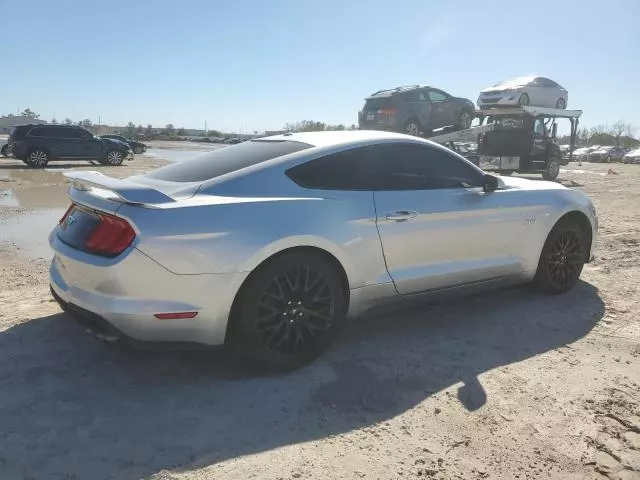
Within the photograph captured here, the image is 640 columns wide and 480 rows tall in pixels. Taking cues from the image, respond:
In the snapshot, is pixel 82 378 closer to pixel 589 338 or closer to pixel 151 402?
pixel 151 402

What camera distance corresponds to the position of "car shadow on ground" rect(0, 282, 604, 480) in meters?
2.57

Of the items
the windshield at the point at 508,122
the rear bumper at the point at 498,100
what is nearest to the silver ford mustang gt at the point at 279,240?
the rear bumper at the point at 498,100

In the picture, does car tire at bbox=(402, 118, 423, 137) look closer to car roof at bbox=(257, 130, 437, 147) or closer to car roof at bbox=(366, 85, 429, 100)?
car roof at bbox=(366, 85, 429, 100)

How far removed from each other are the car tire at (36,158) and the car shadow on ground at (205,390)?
19806 mm

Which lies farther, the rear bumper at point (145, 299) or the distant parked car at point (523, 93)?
the distant parked car at point (523, 93)

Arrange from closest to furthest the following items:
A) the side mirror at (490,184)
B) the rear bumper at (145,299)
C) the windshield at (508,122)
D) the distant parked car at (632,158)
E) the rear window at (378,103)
Answer: 1. the rear bumper at (145,299)
2. the side mirror at (490,184)
3. the rear window at (378,103)
4. the windshield at (508,122)
5. the distant parked car at (632,158)

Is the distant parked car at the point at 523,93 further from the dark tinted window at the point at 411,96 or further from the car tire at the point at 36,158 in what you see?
the car tire at the point at 36,158

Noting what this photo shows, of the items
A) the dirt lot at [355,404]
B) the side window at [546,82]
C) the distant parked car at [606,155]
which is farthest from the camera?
the distant parked car at [606,155]

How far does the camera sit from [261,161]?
3.62 meters

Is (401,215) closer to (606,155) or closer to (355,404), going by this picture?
(355,404)

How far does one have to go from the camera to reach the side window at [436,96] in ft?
49.7

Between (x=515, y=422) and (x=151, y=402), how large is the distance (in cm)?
198

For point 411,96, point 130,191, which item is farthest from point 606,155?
point 130,191

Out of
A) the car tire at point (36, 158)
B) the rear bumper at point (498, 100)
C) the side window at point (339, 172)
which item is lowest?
the car tire at point (36, 158)
